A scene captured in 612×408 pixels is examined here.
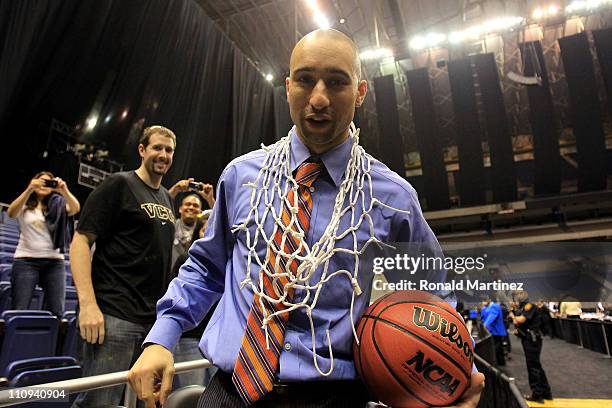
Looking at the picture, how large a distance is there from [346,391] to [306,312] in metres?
0.19

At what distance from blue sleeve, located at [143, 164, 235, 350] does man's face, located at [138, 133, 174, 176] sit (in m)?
1.13

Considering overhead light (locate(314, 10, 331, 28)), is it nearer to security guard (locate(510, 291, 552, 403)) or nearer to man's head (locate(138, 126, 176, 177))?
security guard (locate(510, 291, 552, 403))

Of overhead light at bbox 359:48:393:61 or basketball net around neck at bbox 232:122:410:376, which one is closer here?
basketball net around neck at bbox 232:122:410:376

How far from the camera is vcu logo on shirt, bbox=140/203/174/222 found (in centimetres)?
203

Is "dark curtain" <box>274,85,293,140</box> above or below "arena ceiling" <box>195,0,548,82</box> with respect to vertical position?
below

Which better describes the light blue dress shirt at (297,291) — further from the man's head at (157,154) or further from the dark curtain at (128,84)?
the dark curtain at (128,84)

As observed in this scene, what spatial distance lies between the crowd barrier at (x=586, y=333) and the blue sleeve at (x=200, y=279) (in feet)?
20.8

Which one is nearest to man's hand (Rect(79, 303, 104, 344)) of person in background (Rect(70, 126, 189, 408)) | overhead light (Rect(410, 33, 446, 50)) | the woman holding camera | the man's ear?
person in background (Rect(70, 126, 189, 408))

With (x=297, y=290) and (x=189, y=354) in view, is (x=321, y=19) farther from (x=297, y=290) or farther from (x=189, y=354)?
(x=297, y=290)

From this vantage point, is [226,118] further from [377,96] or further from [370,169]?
[370,169]

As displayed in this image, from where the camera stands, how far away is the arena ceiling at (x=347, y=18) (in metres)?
10.4

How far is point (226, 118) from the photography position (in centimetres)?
697

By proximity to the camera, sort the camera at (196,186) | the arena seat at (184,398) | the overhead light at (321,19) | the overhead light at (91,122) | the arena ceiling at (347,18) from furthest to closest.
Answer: the arena ceiling at (347,18)
the overhead light at (321,19)
the overhead light at (91,122)
the camera at (196,186)
the arena seat at (184,398)

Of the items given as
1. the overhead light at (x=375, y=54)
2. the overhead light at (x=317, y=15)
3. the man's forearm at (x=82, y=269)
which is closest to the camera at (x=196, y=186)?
the man's forearm at (x=82, y=269)
